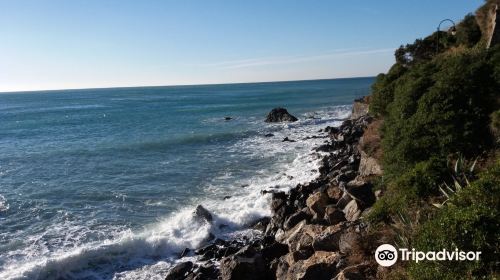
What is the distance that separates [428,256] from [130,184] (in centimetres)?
2214

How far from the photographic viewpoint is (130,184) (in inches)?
1086

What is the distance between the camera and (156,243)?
18.5 m

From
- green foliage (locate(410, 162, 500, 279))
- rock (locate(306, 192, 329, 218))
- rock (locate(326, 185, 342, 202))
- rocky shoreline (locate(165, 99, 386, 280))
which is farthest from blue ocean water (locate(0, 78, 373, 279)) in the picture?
green foliage (locate(410, 162, 500, 279))

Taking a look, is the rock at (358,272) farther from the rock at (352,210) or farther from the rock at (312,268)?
the rock at (352,210)

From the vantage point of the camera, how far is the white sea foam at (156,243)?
645 inches

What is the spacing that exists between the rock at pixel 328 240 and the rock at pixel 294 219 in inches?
153

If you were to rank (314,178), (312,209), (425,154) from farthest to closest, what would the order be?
(314,178) < (312,209) < (425,154)

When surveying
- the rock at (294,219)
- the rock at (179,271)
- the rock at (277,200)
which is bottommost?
the rock at (179,271)

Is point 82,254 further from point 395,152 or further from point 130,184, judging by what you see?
point 395,152

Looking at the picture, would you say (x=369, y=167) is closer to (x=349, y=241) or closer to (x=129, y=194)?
(x=349, y=241)

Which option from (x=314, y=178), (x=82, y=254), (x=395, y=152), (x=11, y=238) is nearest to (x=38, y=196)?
(x=11, y=238)

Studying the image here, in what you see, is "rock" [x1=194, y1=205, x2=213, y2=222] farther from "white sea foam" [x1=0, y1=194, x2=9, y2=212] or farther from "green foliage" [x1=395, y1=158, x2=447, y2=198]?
"white sea foam" [x1=0, y1=194, x2=9, y2=212]

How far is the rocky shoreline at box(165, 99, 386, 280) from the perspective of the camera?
450 inches

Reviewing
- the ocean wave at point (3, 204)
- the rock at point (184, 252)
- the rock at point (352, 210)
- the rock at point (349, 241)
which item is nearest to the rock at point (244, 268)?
the rock at point (349, 241)
